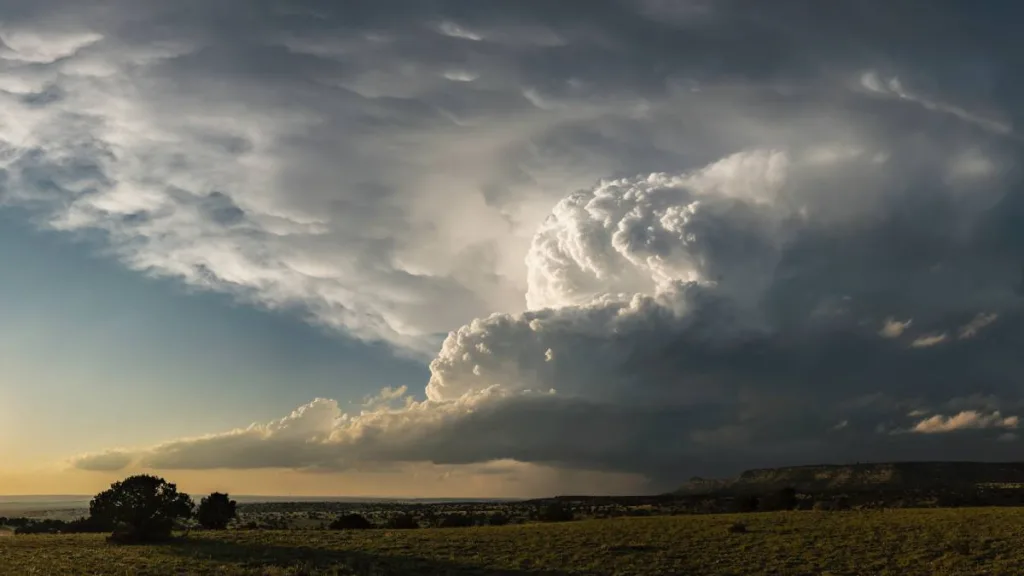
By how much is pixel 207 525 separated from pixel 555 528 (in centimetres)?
5550

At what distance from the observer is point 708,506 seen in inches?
4444

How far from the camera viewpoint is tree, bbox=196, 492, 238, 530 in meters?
96.8

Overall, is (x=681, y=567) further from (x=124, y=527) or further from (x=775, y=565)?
(x=124, y=527)

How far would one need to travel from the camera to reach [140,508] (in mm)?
61094

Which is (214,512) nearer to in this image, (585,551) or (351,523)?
(351,523)

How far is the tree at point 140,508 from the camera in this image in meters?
59.2

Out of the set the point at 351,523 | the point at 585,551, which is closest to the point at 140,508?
the point at 351,523

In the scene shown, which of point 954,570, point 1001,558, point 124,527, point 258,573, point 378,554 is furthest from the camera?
point 124,527

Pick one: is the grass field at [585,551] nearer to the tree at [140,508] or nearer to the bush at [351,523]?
the tree at [140,508]

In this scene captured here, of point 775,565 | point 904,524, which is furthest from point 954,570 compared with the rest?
point 904,524

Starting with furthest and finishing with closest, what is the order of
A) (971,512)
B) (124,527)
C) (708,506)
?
(708,506)
(971,512)
(124,527)

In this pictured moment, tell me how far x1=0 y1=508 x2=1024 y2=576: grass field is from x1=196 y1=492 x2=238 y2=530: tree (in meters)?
37.9

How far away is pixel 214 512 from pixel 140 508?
1532 inches

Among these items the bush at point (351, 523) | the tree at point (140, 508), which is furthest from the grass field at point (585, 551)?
the bush at point (351, 523)
